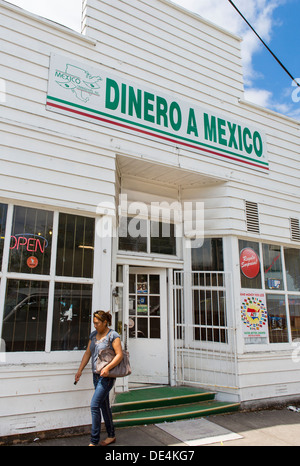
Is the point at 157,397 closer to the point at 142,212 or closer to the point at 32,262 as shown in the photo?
the point at 32,262

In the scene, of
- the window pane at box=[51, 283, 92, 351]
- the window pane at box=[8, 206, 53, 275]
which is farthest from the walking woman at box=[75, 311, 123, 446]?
the window pane at box=[8, 206, 53, 275]

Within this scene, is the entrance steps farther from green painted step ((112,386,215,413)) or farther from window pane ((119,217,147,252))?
window pane ((119,217,147,252))

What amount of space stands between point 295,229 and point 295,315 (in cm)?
185

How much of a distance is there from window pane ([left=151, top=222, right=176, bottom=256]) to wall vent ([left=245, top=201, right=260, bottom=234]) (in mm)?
1517

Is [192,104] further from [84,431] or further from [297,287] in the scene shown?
[84,431]

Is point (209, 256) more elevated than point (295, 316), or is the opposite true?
point (209, 256)

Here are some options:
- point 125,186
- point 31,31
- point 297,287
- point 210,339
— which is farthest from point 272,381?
point 31,31

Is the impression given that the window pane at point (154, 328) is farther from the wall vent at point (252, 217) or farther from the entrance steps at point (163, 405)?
the wall vent at point (252, 217)

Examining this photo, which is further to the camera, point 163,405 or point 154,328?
point 154,328

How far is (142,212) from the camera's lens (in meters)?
6.45

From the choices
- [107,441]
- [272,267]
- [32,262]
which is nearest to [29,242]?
[32,262]

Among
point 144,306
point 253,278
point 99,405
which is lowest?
point 99,405

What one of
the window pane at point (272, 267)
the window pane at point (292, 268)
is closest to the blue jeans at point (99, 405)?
the window pane at point (272, 267)
